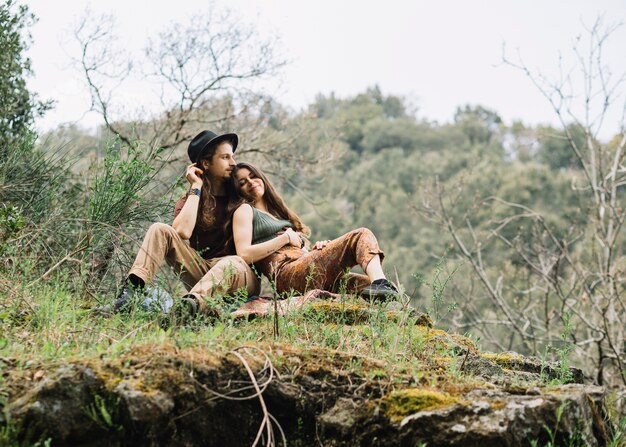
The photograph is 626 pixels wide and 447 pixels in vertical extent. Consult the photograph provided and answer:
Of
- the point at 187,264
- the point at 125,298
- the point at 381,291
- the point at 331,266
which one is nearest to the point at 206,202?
the point at 187,264

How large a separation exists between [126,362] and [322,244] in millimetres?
2793

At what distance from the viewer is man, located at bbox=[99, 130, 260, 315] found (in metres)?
5.29

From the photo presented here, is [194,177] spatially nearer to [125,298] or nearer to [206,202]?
[206,202]

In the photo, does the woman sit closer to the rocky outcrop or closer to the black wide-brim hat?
the black wide-brim hat

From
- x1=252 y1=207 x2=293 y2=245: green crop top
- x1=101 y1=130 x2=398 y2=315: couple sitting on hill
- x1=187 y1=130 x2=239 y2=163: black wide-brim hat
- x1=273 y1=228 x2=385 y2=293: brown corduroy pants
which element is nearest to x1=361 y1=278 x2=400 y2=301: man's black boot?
x1=101 y1=130 x2=398 y2=315: couple sitting on hill

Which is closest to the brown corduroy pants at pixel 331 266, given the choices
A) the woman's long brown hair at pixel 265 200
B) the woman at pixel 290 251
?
the woman at pixel 290 251

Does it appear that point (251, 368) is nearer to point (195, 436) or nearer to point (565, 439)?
point (195, 436)

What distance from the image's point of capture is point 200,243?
637 centimetres

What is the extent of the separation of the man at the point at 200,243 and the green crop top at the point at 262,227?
10.0 inches

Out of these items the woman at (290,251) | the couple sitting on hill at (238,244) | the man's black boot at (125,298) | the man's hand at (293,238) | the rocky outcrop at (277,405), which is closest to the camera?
the rocky outcrop at (277,405)

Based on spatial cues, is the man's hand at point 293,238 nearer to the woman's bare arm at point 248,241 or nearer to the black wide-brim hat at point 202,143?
the woman's bare arm at point 248,241

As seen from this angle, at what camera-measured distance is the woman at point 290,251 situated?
581 cm

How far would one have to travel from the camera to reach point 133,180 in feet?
20.5

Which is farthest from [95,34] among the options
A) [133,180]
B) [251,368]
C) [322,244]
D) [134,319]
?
[251,368]
